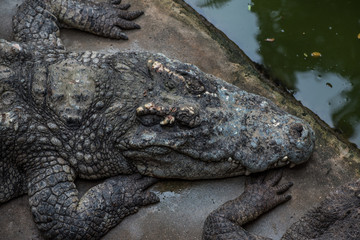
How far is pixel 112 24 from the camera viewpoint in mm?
4746

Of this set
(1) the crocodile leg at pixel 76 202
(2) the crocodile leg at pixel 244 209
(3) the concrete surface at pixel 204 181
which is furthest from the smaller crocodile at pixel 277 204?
(1) the crocodile leg at pixel 76 202

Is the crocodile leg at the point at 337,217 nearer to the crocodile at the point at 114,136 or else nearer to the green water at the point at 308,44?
the crocodile at the point at 114,136

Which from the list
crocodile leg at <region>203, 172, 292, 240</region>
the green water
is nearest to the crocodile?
crocodile leg at <region>203, 172, 292, 240</region>

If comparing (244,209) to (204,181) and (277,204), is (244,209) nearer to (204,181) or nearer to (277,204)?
(277,204)

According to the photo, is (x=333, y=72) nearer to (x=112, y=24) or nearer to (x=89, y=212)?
(x=112, y=24)

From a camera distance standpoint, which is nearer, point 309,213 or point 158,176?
point 309,213

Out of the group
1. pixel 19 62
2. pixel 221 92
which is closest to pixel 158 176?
pixel 221 92

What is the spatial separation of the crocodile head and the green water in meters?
0.91

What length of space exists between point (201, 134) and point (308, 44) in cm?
200

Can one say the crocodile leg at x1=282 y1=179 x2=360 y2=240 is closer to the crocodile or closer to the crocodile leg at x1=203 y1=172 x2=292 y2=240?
the crocodile leg at x1=203 y1=172 x2=292 y2=240

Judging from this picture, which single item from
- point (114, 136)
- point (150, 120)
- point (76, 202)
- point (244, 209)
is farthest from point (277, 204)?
point (76, 202)

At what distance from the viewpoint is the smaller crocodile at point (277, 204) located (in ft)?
9.90

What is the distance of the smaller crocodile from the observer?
3.02 meters

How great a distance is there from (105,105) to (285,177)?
154 centimetres
